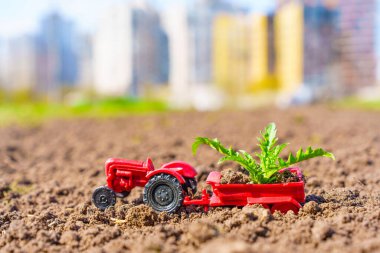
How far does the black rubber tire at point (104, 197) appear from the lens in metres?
3.86

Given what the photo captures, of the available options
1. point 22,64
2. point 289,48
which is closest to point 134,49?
point 289,48

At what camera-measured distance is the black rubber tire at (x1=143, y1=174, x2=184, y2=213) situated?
3.62 metres

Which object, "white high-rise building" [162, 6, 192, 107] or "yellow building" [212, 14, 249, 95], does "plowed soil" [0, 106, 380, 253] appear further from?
"white high-rise building" [162, 6, 192, 107]

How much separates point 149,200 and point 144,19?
43.2 m

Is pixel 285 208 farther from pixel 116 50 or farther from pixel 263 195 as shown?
pixel 116 50

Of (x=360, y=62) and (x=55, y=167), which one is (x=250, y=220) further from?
(x=360, y=62)

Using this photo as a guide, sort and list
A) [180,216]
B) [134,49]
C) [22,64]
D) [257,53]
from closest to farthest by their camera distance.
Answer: [180,216], [257,53], [134,49], [22,64]

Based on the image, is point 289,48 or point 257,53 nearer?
point 289,48

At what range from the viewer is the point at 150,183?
366 centimetres

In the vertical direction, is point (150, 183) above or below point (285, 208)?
above

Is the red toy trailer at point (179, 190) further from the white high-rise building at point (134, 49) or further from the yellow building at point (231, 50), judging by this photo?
the white high-rise building at point (134, 49)

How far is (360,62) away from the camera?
133ft

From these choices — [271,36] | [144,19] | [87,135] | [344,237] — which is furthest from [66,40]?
[344,237]

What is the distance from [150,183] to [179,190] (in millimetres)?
233
